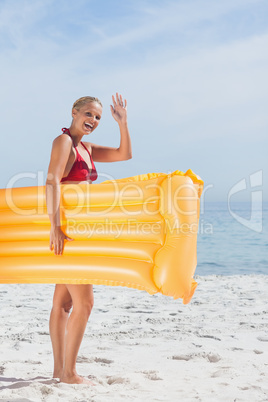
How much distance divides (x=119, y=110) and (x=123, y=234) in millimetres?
748

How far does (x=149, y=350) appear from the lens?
9.42 feet

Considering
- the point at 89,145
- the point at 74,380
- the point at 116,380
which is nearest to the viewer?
the point at 74,380

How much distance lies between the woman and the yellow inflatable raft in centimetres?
7

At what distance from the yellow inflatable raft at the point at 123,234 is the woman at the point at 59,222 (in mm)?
69

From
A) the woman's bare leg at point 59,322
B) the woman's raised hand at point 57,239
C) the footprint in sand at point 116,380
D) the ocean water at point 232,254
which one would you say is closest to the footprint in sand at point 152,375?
the footprint in sand at point 116,380

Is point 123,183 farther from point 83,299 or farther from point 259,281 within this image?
point 259,281

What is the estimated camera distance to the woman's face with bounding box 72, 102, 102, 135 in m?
2.32

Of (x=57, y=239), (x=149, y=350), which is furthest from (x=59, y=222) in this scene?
(x=149, y=350)

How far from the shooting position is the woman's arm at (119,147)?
2560 mm

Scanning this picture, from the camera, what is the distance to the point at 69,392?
2.12m

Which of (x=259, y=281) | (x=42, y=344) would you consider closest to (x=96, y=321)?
(x=42, y=344)

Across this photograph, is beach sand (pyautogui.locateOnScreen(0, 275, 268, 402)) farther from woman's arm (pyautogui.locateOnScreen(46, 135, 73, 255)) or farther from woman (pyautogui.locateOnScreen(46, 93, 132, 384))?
woman's arm (pyautogui.locateOnScreen(46, 135, 73, 255))

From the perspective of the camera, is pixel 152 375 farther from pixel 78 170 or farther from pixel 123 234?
pixel 78 170

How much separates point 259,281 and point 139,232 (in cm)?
366
